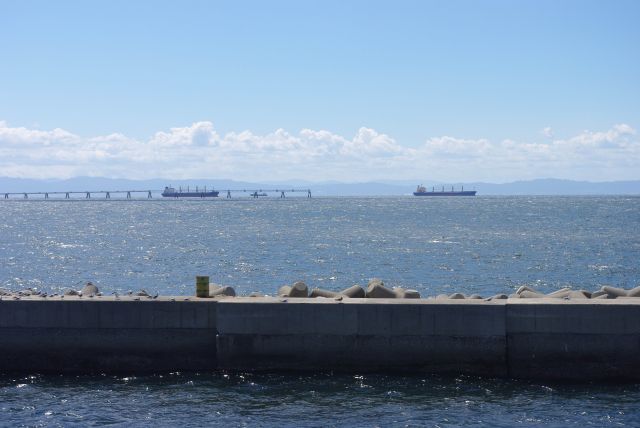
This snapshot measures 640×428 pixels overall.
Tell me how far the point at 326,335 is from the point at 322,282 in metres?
22.6

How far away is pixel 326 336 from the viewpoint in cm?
1703

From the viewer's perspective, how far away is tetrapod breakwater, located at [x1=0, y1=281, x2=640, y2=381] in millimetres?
16484

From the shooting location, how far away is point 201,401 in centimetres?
1579

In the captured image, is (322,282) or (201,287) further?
(322,282)

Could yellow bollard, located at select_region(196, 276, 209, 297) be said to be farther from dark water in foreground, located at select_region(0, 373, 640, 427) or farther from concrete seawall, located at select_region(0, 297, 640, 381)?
dark water in foreground, located at select_region(0, 373, 640, 427)

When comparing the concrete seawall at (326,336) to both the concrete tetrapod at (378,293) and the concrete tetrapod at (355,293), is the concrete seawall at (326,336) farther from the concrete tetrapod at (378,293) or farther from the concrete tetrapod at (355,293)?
the concrete tetrapod at (355,293)

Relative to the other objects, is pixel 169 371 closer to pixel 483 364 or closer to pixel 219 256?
pixel 483 364

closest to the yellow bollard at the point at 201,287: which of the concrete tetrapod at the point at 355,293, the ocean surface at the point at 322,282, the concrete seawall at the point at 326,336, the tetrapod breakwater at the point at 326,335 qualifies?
the tetrapod breakwater at the point at 326,335

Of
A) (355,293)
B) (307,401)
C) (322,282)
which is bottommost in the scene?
(322,282)

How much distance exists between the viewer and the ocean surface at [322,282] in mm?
15047

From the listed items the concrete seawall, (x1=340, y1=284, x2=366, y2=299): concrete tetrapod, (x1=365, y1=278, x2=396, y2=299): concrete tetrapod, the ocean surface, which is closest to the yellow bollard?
the concrete seawall

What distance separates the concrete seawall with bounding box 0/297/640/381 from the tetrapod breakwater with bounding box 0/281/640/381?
2cm

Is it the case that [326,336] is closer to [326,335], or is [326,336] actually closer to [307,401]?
[326,335]

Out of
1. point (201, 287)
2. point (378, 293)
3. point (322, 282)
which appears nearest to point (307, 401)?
point (201, 287)
